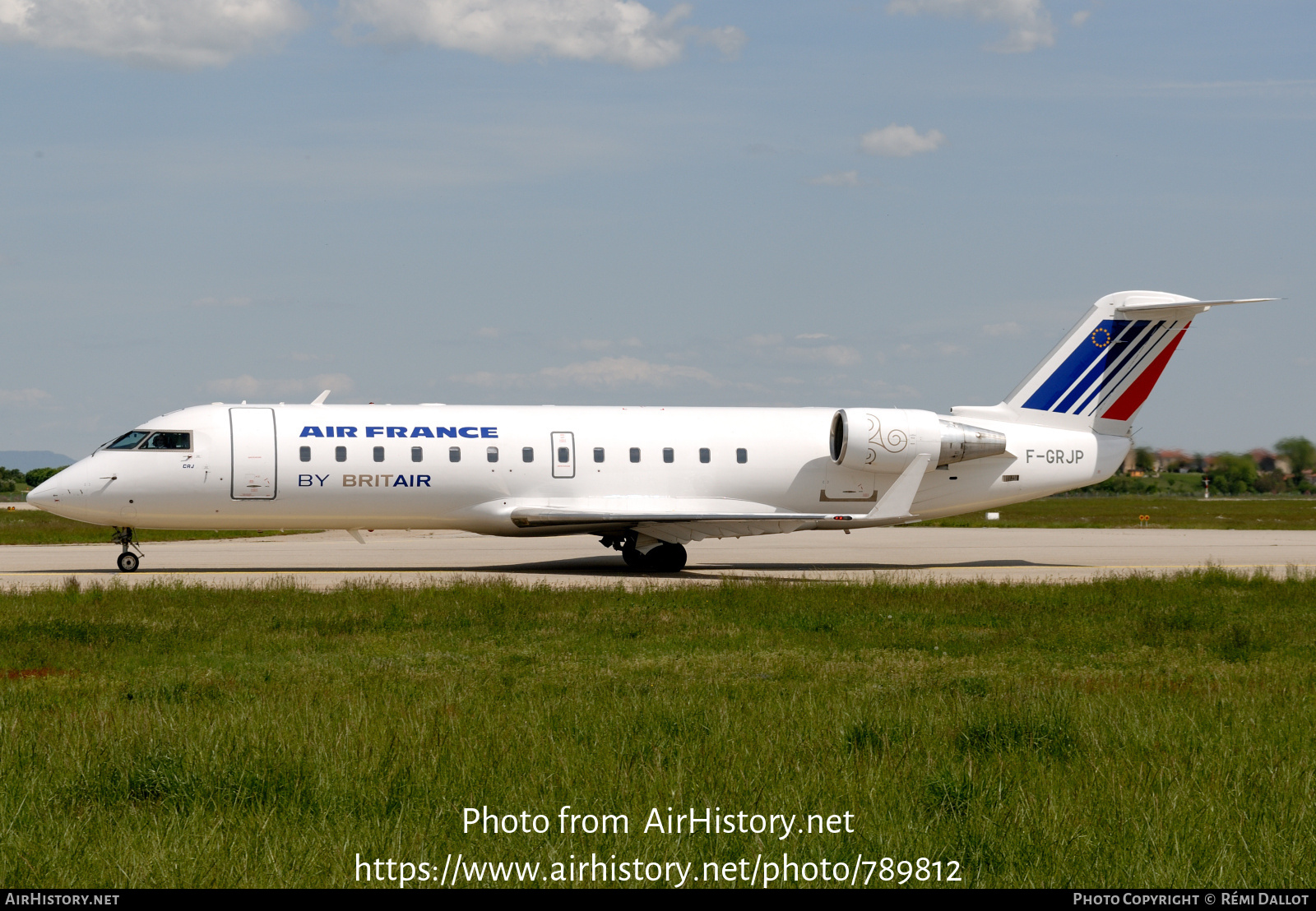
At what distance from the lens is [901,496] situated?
2506 cm

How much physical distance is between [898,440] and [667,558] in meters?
5.36

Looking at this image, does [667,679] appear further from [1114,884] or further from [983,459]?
[983,459]

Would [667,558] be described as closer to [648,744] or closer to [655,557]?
[655,557]

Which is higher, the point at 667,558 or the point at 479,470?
the point at 479,470

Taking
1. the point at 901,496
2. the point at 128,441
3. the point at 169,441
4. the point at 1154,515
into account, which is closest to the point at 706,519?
the point at 901,496

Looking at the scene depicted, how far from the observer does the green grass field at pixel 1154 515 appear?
52.2 meters

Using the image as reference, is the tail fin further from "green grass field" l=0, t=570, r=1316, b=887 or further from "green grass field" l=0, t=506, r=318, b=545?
"green grass field" l=0, t=506, r=318, b=545

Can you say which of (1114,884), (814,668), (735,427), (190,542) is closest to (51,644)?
(814,668)

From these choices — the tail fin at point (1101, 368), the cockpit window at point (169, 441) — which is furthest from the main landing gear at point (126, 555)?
the tail fin at point (1101, 368)

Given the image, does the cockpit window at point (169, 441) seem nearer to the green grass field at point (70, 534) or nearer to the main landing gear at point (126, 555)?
the main landing gear at point (126, 555)

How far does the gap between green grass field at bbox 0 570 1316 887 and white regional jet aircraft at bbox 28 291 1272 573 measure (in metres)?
8.59

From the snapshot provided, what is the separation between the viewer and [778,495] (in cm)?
2639

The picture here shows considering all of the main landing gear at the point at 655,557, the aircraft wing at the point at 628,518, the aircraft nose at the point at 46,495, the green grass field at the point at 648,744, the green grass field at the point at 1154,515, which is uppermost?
the aircraft nose at the point at 46,495

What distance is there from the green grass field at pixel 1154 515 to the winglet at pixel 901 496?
46.5ft
